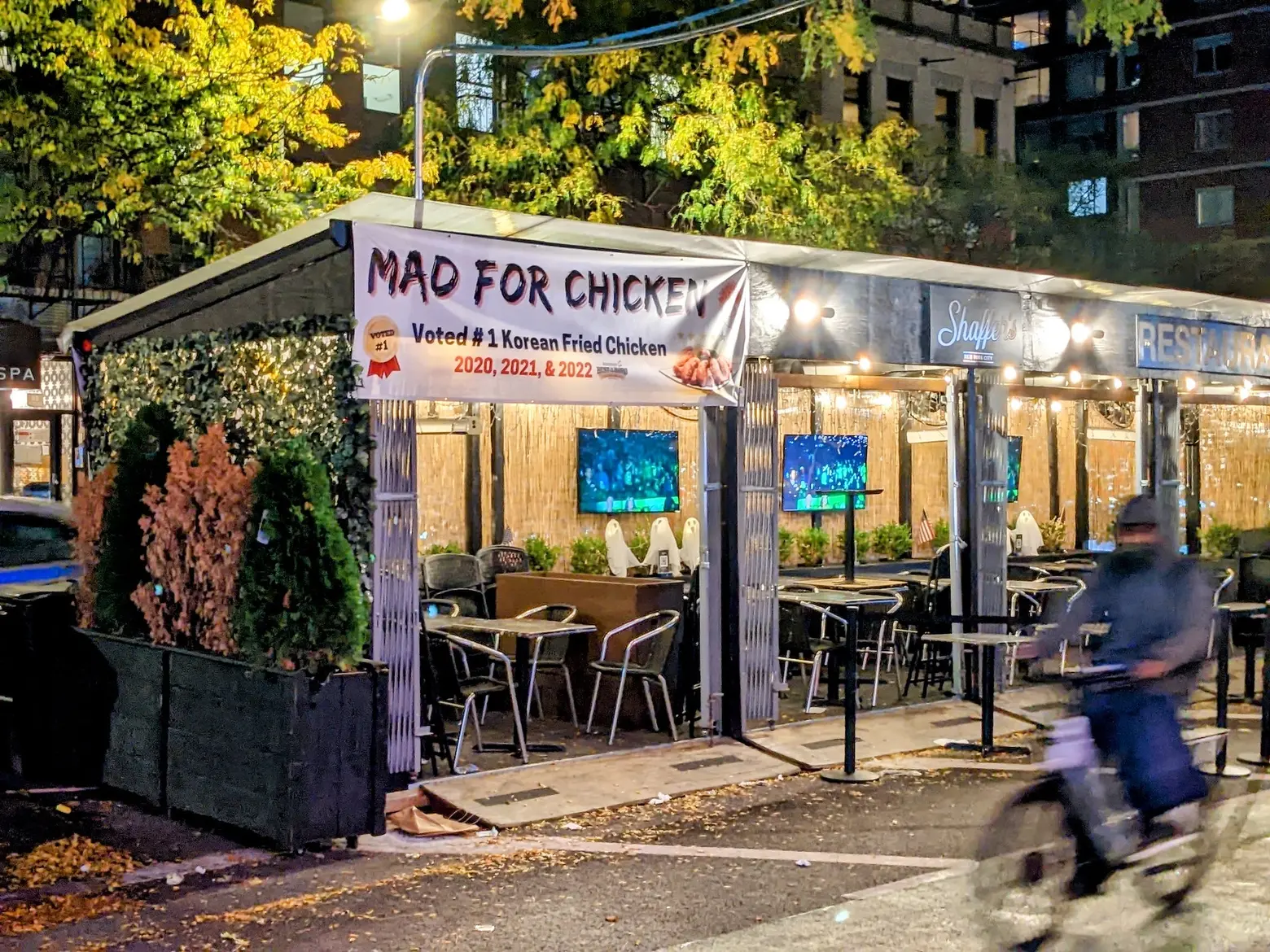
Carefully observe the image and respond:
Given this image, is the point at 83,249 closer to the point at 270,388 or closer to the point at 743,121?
the point at 743,121

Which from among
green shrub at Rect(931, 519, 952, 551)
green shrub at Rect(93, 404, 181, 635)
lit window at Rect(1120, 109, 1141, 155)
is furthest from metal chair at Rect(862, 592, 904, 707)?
lit window at Rect(1120, 109, 1141, 155)

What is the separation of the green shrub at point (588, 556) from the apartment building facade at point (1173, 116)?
3415 cm

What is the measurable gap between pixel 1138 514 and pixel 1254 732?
18.5 ft

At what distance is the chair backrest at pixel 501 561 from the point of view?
14.0 m

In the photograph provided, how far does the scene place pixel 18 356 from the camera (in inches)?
641

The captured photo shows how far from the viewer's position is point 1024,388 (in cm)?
1709

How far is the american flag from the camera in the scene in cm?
1873

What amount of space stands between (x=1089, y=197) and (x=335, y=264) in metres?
45.3

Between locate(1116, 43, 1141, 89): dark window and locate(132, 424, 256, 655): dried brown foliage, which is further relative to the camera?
locate(1116, 43, 1141, 89): dark window

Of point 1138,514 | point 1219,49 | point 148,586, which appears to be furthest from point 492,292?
point 1219,49

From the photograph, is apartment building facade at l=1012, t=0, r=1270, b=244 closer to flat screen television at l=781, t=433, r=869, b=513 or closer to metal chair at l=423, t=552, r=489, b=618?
flat screen television at l=781, t=433, r=869, b=513

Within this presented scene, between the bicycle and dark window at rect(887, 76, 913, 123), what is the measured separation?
88.3ft

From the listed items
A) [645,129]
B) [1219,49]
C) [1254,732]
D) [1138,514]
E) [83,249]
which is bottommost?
[1254,732]

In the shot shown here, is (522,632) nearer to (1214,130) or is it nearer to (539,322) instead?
(539,322)
